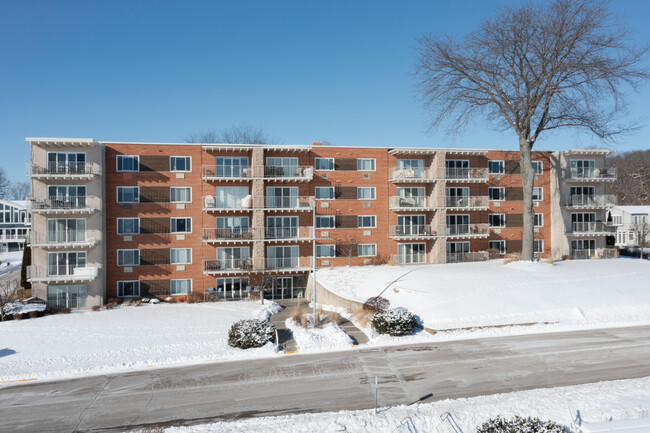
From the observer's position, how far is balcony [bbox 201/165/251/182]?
32.9 metres

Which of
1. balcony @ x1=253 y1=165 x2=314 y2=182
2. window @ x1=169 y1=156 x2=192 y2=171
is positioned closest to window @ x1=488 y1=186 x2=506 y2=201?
balcony @ x1=253 y1=165 x2=314 y2=182

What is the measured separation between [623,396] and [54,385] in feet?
63.9

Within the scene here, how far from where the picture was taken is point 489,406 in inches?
468

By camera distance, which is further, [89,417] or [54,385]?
[54,385]

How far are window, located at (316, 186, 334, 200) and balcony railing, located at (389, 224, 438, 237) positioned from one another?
20.3 feet

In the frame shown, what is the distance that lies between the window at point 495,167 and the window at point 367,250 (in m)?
13.7

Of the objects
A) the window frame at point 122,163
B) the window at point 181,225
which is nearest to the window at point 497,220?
the window at point 181,225

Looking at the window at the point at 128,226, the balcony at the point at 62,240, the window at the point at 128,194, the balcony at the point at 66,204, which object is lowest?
the balcony at the point at 62,240

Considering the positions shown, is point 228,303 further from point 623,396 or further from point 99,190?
point 623,396

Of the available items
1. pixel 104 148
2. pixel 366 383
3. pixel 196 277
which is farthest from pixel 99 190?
pixel 366 383

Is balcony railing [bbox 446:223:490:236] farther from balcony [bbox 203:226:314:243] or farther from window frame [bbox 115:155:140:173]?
window frame [bbox 115:155:140:173]

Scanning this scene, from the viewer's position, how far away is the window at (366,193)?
3628 centimetres

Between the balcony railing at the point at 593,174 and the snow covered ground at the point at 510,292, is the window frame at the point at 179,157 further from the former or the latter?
the balcony railing at the point at 593,174

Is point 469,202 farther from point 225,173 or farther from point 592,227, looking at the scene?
point 225,173
